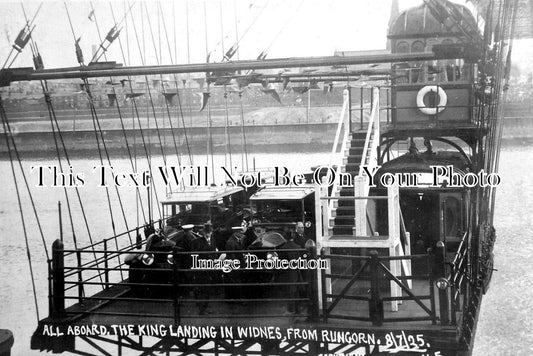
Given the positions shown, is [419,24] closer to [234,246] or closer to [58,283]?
[234,246]

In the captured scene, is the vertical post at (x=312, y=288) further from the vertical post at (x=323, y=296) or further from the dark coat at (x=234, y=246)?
the dark coat at (x=234, y=246)

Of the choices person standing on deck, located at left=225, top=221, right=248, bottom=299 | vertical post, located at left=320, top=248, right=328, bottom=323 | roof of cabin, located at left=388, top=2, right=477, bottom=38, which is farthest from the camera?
roof of cabin, located at left=388, top=2, right=477, bottom=38

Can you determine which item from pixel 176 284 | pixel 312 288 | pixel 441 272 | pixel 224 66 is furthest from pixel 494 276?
pixel 176 284

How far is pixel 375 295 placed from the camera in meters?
9.12

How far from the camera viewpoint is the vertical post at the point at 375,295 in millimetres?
9008

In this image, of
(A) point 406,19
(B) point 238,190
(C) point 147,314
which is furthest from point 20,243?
(C) point 147,314

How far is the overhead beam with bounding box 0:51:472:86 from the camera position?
10.7 m

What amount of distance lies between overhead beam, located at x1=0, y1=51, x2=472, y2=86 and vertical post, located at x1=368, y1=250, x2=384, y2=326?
11.3 ft

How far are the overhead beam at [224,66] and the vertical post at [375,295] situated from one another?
3.46 meters

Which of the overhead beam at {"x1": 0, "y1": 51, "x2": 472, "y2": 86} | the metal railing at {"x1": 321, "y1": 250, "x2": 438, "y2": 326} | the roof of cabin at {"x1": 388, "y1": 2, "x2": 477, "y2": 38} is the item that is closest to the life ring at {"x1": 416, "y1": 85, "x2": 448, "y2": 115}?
the roof of cabin at {"x1": 388, "y1": 2, "x2": 477, "y2": 38}

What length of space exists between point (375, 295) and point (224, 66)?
15.6 feet

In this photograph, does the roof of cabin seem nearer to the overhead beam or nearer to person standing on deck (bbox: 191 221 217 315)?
the overhead beam

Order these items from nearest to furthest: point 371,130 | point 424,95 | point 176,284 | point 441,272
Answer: point 441,272 → point 176,284 → point 371,130 → point 424,95

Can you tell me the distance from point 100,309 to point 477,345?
23.2 m
